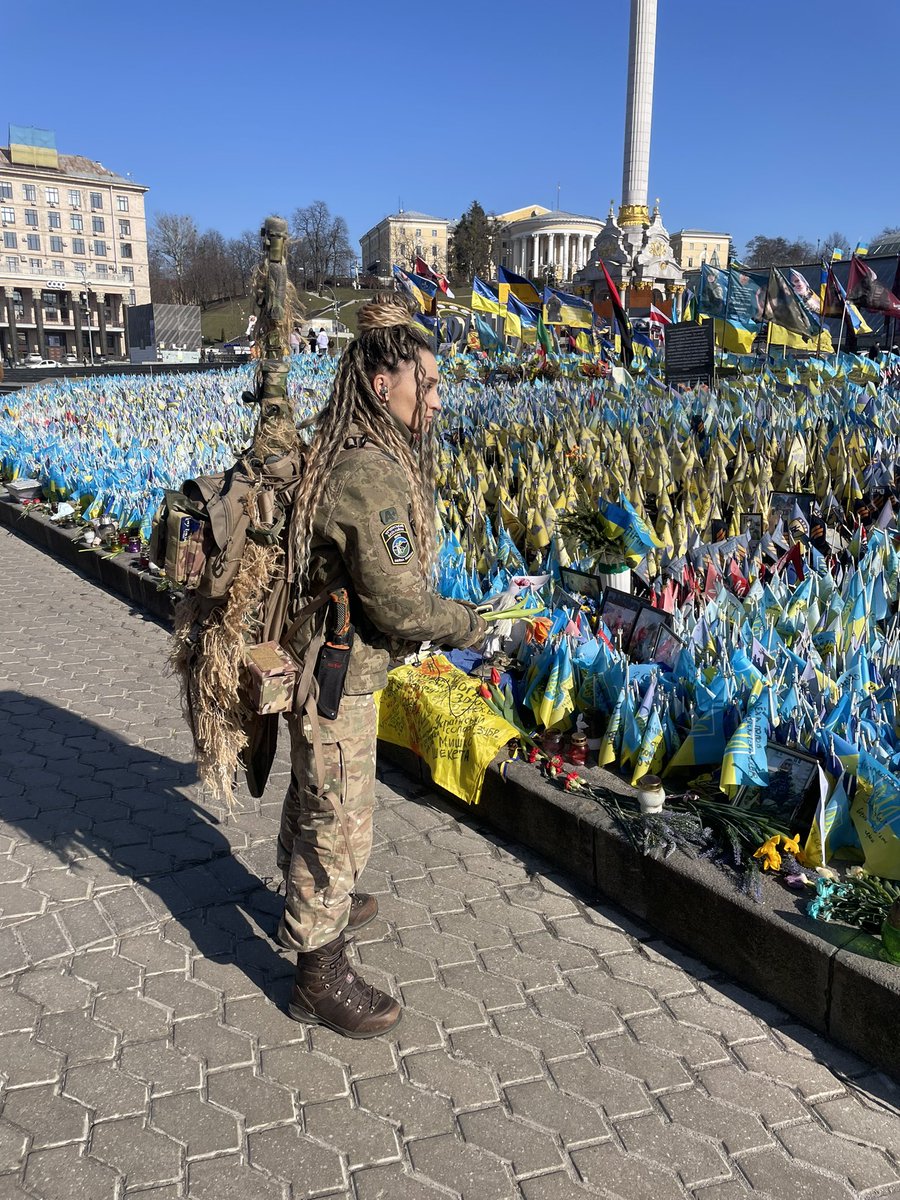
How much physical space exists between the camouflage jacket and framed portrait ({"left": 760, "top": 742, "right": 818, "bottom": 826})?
148cm

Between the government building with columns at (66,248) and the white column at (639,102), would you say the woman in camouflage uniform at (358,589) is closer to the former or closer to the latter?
the white column at (639,102)

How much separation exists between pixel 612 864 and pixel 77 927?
198 cm

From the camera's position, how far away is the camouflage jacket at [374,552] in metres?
2.22

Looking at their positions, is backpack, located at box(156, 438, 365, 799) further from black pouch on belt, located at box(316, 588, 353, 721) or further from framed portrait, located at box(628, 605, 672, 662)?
framed portrait, located at box(628, 605, 672, 662)

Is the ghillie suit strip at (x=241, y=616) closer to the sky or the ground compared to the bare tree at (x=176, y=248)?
closer to the ground

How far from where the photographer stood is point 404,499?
229 cm

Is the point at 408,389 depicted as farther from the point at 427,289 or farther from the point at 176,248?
the point at 176,248

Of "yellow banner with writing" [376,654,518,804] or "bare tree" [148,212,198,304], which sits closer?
"yellow banner with writing" [376,654,518,804]

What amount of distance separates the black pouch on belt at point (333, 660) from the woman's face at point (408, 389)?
1.67 feet

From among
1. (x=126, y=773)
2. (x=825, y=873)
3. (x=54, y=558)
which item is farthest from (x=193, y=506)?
(x=54, y=558)

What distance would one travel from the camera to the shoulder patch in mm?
2217

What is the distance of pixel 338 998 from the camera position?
2.62 meters

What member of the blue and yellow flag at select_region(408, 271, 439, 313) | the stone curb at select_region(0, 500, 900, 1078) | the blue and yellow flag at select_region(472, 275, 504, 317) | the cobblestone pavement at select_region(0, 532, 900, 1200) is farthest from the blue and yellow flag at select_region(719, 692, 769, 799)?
the blue and yellow flag at select_region(408, 271, 439, 313)

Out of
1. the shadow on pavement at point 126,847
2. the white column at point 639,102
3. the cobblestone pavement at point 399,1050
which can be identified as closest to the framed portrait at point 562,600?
the cobblestone pavement at point 399,1050
